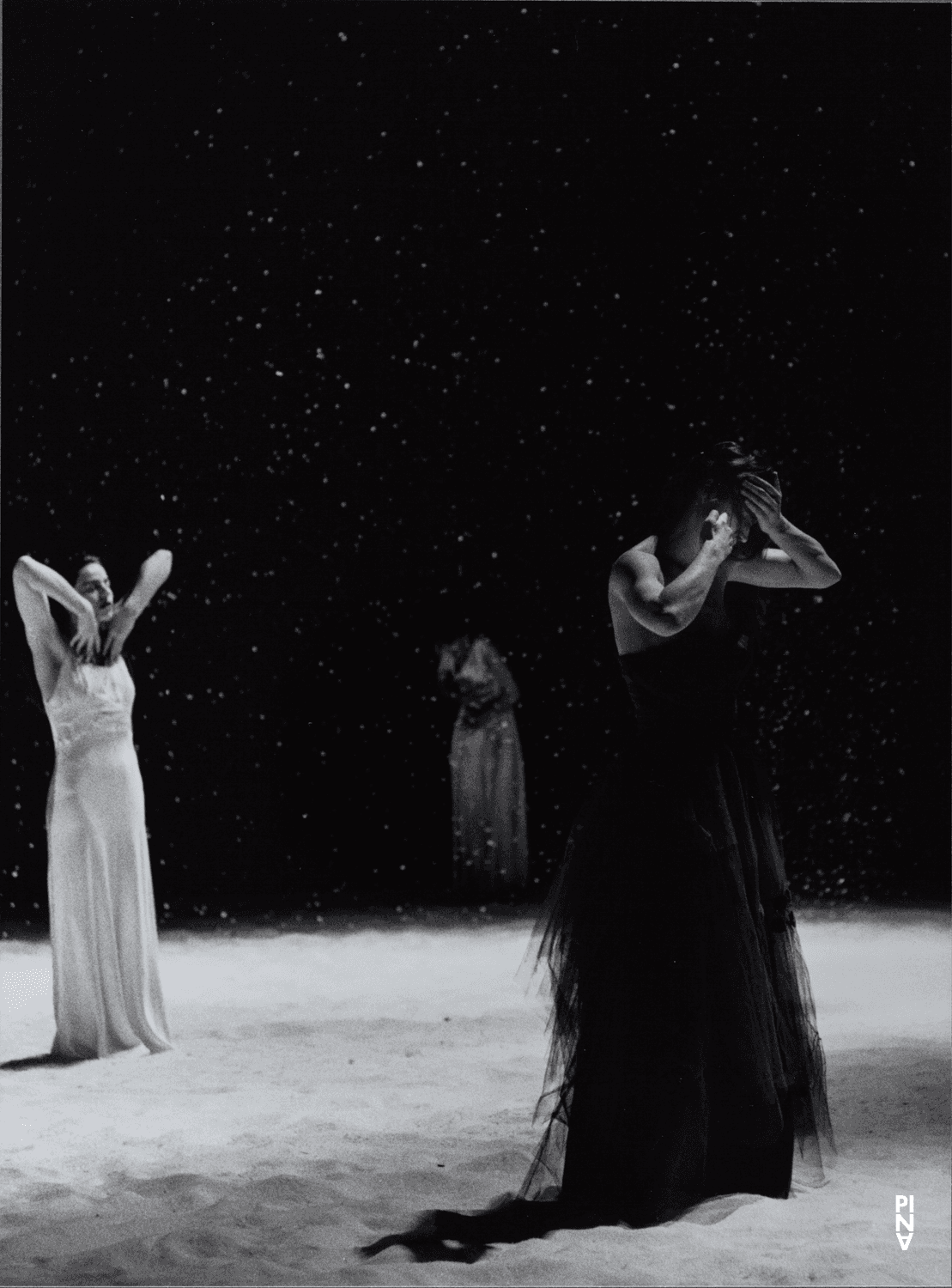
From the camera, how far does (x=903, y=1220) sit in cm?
267

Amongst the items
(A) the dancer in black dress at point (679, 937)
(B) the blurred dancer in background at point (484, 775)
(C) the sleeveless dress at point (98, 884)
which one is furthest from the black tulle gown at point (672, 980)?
(B) the blurred dancer in background at point (484, 775)

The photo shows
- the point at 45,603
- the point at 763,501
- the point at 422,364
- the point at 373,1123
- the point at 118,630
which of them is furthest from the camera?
the point at 422,364

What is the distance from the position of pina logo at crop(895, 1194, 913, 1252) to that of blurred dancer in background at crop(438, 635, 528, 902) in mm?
1848

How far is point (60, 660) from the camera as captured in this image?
3.69 metres

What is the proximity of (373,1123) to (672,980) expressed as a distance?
911mm

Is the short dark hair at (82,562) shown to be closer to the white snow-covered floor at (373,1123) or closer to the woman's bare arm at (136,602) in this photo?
the woman's bare arm at (136,602)

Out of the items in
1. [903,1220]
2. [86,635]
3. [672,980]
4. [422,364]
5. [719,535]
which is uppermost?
[422,364]

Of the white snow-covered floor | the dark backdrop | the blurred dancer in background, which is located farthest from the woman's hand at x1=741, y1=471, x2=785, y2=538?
the blurred dancer in background

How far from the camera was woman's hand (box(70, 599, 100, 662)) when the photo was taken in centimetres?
367

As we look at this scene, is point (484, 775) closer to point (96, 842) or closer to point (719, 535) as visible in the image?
point (96, 842)

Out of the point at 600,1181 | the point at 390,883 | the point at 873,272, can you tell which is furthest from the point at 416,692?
the point at 600,1181

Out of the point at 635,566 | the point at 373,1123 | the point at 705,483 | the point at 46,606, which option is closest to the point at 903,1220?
the point at 373,1123

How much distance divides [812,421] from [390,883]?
165 cm

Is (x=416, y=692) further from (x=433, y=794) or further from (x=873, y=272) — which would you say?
(x=873, y=272)
